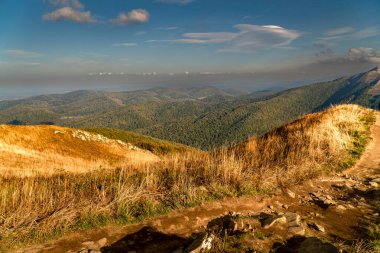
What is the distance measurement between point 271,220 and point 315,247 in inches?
60.1

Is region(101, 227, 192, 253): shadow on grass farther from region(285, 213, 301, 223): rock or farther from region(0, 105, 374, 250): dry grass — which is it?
region(285, 213, 301, 223): rock

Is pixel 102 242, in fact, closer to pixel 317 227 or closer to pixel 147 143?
pixel 317 227

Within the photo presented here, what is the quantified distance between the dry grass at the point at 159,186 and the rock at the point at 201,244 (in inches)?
106

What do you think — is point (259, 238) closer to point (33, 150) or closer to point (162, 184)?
point (162, 184)

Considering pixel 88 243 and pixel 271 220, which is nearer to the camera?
pixel 88 243

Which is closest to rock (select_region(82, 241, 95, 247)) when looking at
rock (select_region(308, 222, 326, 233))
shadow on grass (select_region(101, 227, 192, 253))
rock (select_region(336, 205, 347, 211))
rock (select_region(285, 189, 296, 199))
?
shadow on grass (select_region(101, 227, 192, 253))

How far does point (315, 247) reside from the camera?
5.53 meters

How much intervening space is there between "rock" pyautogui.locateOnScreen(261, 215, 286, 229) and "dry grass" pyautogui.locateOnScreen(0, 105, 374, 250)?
2484mm

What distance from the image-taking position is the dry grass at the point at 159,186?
7469 mm

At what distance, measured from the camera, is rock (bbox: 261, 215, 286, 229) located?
685cm

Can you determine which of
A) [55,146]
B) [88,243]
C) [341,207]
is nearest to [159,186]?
[88,243]

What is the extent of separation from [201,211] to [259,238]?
2483 millimetres

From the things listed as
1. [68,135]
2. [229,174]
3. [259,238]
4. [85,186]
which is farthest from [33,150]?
[259,238]

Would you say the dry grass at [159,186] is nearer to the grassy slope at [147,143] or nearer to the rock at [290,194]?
the rock at [290,194]
